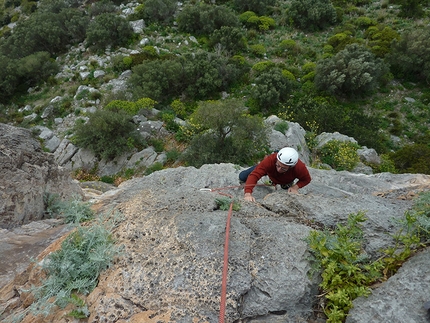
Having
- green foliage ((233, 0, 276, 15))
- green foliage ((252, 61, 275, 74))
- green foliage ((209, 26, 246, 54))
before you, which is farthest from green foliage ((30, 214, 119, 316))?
green foliage ((233, 0, 276, 15))

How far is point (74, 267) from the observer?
330 cm

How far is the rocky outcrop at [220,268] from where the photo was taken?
2.93 meters

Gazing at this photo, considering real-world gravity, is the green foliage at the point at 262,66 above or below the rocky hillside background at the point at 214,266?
below

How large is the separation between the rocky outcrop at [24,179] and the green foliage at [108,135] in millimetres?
10392

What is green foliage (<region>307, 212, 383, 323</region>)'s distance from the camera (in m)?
2.95

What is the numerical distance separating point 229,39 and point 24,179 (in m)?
24.5

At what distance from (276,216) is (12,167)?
4.87m

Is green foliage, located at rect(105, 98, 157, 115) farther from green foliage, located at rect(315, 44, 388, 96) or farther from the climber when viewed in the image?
the climber

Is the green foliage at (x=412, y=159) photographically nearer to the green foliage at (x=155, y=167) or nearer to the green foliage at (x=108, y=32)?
the green foliage at (x=155, y=167)

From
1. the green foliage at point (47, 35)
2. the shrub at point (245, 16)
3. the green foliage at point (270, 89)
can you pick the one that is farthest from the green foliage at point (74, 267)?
the shrub at point (245, 16)

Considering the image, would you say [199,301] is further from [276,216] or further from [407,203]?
[407,203]

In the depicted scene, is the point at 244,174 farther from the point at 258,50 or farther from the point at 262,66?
the point at 258,50

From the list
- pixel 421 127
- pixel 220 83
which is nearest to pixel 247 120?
pixel 220 83

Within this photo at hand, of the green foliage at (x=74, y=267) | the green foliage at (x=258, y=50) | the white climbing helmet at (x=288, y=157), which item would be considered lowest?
the green foliage at (x=258, y=50)
